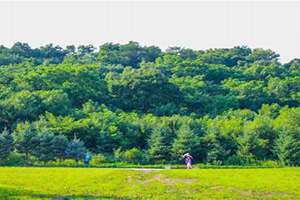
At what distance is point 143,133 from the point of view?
2023 inches

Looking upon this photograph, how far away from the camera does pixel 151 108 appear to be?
6669cm

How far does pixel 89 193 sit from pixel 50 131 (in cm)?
1882

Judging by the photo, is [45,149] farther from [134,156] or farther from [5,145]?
[134,156]

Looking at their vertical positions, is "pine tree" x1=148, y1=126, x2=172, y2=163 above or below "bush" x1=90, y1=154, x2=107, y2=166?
above

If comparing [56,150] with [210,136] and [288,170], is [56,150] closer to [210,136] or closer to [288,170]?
[210,136]

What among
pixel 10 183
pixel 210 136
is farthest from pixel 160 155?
pixel 10 183

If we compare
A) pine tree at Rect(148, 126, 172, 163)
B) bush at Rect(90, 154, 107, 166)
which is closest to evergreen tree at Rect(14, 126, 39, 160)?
bush at Rect(90, 154, 107, 166)

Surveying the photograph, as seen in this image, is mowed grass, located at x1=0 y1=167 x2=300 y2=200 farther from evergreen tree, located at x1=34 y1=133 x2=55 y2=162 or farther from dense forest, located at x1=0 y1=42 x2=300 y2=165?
dense forest, located at x1=0 y1=42 x2=300 y2=165

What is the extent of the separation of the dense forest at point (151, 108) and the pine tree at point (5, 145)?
0.25ft

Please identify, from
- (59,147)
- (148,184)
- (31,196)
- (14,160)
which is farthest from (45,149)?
(31,196)

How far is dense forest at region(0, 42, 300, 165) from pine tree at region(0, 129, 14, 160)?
75mm

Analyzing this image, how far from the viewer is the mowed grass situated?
27.7 metres

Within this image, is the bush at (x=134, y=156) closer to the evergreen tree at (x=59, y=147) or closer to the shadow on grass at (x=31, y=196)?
the evergreen tree at (x=59, y=147)

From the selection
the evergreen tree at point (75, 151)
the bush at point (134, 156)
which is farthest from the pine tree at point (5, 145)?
the bush at point (134, 156)
